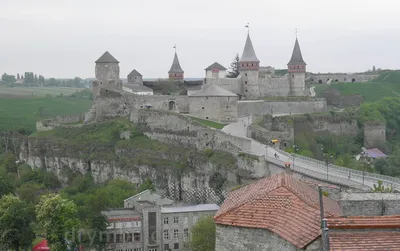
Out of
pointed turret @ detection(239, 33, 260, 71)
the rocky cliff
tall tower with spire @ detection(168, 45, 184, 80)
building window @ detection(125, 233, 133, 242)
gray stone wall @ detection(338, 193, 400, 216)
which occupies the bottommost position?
building window @ detection(125, 233, 133, 242)

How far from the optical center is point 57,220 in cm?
4288

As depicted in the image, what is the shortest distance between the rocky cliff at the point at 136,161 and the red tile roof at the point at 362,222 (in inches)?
1423

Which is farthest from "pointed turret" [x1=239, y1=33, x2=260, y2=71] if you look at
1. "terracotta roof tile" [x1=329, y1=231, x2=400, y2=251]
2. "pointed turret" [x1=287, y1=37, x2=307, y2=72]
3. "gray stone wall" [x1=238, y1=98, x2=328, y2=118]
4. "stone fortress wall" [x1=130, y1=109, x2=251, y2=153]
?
"terracotta roof tile" [x1=329, y1=231, x2=400, y2=251]

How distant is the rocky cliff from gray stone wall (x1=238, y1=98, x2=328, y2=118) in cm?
1023

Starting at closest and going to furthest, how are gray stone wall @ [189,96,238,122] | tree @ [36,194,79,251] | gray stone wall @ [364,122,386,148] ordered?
1. tree @ [36,194,79,251]
2. gray stone wall @ [189,96,238,122]
3. gray stone wall @ [364,122,386,148]

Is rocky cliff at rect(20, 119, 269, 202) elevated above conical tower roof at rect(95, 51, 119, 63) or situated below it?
below

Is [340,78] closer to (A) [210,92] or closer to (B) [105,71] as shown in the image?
(B) [105,71]

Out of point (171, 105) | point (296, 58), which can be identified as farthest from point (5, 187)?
point (296, 58)

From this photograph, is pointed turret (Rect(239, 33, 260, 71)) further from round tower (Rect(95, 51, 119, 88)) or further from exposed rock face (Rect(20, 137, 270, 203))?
exposed rock face (Rect(20, 137, 270, 203))

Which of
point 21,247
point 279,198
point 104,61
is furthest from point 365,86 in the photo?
point 279,198

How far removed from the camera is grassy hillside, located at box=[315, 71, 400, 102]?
9175 cm

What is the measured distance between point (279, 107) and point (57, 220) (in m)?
33.6

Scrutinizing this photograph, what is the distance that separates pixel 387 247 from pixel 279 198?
3451 mm

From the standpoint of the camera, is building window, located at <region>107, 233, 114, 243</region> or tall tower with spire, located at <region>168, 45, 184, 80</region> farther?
tall tower with spire, located at <region>168, 45, 184, 80</region>
